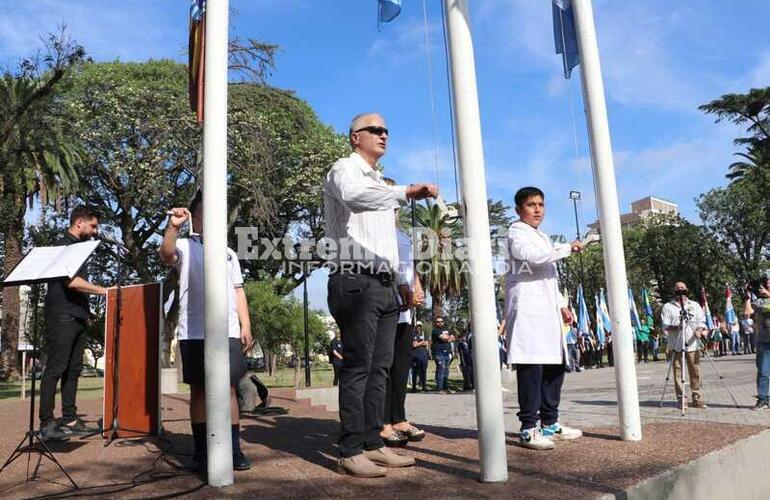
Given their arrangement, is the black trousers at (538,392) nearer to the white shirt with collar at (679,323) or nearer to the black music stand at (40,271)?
the black music stand at (40,271)

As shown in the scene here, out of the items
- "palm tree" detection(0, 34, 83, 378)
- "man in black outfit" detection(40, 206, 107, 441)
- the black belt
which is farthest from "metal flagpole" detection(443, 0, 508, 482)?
"palm tree" detection(0, 34, 83, 378)

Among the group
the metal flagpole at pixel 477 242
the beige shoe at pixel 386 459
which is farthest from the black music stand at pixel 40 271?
the metal flagpole at pixel 477 242

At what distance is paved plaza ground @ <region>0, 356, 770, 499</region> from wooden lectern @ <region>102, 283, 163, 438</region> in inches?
8.1

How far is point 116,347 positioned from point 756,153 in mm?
51298

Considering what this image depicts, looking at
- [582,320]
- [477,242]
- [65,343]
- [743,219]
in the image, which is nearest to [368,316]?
[477,242]

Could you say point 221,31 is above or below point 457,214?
above

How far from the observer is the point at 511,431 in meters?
5.46

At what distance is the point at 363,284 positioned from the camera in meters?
3.86

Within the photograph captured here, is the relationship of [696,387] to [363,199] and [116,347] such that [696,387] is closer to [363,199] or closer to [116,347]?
[363,199]

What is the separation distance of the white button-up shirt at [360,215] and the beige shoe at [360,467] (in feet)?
3.70

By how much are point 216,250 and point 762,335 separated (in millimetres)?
7841

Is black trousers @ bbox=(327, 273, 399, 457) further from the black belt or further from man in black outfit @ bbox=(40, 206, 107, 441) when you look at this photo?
man in black outfit @ bbox=(40, 206, 107, 441)

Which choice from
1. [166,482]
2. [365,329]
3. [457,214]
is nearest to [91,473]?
[166,482]

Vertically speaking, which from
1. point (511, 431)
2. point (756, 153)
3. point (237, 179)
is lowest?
point (511, 431)
